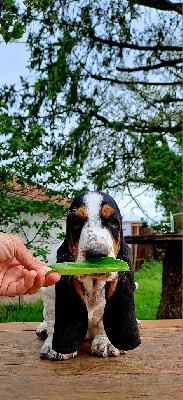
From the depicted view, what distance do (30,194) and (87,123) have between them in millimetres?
523

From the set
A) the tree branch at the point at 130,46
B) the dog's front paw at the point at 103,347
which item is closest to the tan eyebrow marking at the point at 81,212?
the dog's front paw at the point at 103,347

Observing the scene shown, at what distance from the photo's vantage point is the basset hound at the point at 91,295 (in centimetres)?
101

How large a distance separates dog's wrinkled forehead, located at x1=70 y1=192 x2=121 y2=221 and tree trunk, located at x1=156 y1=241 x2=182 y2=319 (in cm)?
152

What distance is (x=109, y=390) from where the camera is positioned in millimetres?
926

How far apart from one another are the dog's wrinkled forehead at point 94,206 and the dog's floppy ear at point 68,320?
0.15 meters

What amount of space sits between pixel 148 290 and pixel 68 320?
288cm

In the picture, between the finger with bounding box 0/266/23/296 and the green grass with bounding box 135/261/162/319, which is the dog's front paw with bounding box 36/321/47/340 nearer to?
the finger with bounding box 0/266/23/296

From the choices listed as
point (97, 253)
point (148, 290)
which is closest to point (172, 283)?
point (148, 290)

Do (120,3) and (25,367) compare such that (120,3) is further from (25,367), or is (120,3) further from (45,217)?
(25,367)

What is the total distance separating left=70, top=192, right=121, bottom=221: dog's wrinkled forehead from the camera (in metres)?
1.01

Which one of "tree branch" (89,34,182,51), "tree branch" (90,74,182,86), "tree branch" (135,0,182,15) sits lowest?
"tree branch" (90,74,182,86)

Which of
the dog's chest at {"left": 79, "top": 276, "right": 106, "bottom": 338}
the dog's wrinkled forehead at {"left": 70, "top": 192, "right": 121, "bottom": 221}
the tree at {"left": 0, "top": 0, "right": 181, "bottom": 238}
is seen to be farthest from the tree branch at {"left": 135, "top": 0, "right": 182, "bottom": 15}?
the dog's chest at {"left": 79, "top": 276, "right": 106, "bottom": 338}

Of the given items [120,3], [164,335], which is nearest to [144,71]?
[120,3]

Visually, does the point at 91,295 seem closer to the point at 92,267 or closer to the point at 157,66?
the point at 92,267
